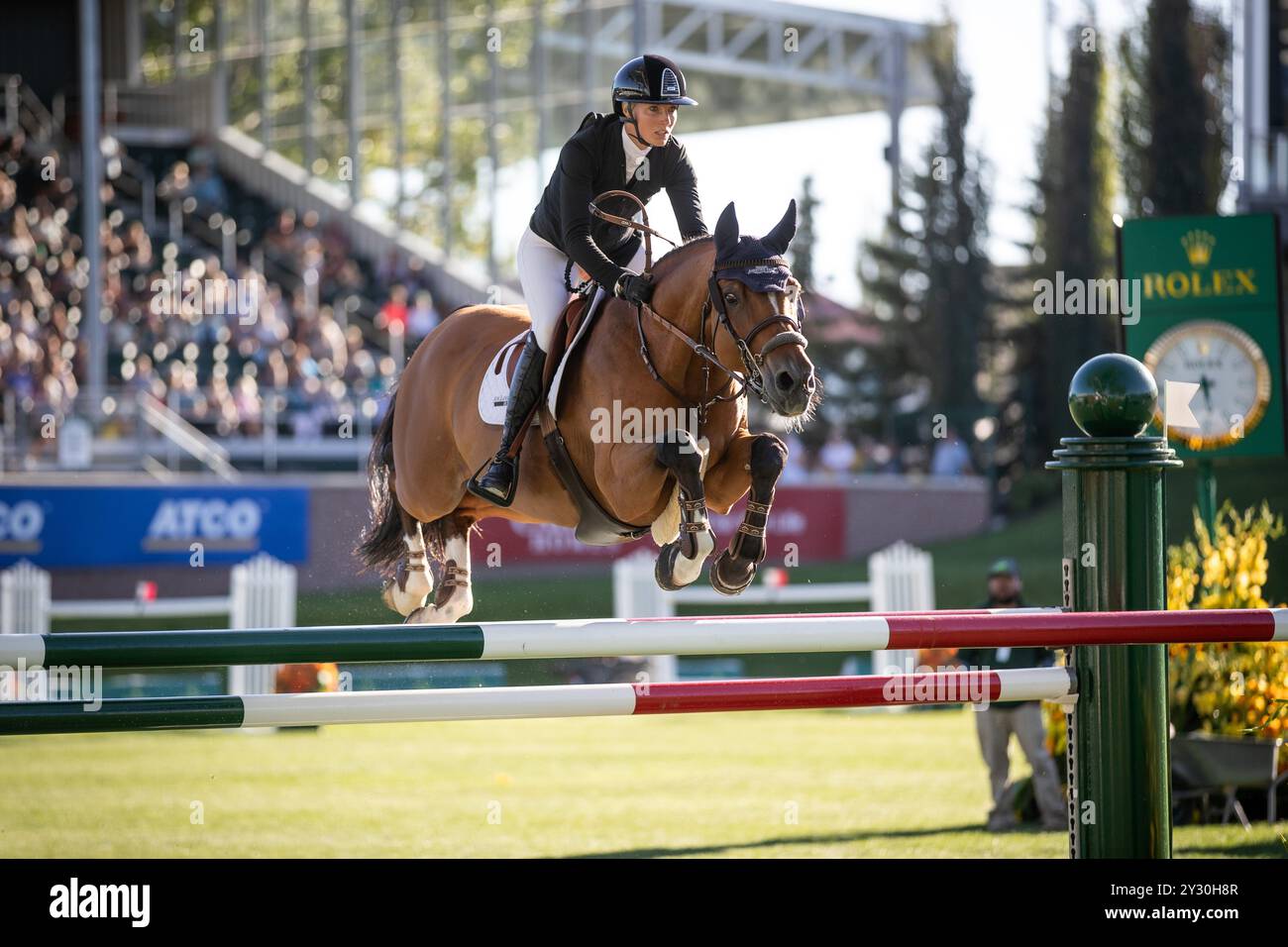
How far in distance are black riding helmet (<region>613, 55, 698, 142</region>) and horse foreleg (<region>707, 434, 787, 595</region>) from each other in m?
1.05

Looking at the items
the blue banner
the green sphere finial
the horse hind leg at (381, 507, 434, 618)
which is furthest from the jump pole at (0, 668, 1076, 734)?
the blue banner

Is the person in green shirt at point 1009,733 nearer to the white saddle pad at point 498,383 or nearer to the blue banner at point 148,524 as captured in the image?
the white saddle pad at point 498,383

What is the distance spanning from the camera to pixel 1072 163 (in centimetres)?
2227

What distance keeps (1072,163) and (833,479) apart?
643cm

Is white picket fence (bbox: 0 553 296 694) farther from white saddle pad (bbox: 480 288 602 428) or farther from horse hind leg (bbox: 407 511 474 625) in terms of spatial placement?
white saddle pad (bbox: 480 288 602 428)

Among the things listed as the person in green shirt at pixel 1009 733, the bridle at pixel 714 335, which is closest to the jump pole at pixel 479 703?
the bridle at pixel 714 335

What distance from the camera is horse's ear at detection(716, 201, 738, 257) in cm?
448

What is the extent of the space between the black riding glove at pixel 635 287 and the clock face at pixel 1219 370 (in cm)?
273

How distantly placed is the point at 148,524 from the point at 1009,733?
29.8ft

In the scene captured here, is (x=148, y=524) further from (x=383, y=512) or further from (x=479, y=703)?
(x=479, y=703)

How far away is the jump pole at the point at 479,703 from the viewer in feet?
9.61

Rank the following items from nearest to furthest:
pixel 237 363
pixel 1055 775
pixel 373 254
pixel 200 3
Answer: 1. pixel 1055 775
2. pixel 237 363
3. pixel 373 254
4. pixel 200 3
